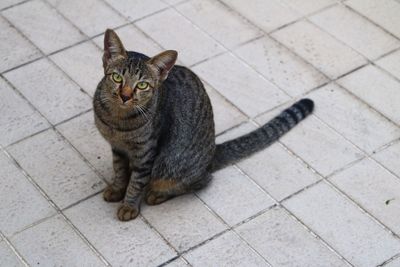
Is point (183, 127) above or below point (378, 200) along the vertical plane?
above

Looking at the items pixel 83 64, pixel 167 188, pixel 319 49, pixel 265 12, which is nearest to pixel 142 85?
pixel 167 188

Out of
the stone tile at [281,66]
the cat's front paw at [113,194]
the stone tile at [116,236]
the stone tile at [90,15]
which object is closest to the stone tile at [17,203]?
the stone tile at [116,236]

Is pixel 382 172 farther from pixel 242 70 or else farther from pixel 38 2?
pixel 38 2

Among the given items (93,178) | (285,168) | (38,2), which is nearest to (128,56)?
(93,178)

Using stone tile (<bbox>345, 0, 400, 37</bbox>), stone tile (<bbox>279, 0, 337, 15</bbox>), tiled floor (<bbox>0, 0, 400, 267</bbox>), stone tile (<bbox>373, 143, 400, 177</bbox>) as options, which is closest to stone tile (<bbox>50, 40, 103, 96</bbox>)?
tiled floor (<bbox>0, 0, 400, 267</bbox>)

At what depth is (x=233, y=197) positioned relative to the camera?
14.8 ft

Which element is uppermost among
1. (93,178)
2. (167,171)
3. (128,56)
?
(128,56)

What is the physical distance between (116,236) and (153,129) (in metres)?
0.63

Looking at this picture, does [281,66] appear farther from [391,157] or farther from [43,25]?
[43,25]

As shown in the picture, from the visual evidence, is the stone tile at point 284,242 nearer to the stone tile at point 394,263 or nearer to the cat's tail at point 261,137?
the stone tile at point 394,263

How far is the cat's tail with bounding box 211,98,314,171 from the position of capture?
464 centimetres

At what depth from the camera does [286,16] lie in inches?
231

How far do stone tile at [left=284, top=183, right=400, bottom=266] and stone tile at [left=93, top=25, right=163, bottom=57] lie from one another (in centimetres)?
159

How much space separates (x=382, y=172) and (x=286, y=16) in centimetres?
165
